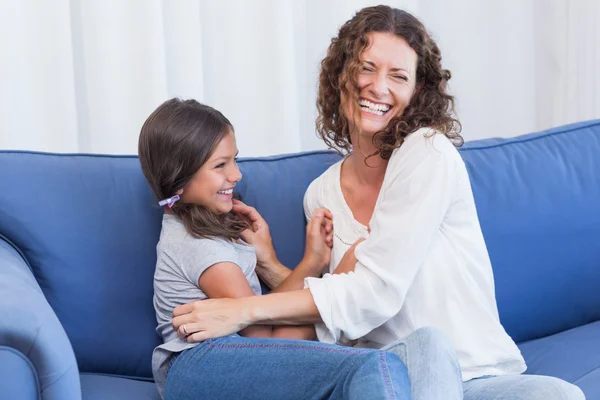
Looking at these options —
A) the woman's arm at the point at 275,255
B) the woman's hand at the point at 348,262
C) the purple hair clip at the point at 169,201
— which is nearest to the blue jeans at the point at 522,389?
the woman's hand at the point at 348,262

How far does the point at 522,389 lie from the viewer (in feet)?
4.58

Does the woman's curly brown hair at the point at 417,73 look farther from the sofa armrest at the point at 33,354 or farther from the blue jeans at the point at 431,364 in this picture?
the sofa armrest at the point at 33,354

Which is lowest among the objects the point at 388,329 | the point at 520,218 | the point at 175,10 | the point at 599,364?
the point at 599,364

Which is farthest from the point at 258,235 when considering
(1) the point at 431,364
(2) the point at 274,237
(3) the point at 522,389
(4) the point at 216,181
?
(3) the point at 522,389

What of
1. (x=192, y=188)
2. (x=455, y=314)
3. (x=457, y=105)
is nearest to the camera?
(x=455, y=314)

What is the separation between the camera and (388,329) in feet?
5.31

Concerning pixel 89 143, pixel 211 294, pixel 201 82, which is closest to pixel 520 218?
pixel 211 294

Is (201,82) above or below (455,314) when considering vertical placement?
above

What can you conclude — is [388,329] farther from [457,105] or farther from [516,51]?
[516,51]

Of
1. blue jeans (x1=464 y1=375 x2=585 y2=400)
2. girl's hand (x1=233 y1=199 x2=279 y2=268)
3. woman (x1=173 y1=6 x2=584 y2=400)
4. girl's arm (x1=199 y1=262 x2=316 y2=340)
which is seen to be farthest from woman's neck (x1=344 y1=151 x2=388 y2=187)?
blue jeans (x1=464 y1=375 x2=585 y2=400)

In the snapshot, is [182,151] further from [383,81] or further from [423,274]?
[423,274]

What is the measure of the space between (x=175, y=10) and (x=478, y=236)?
3.60ft

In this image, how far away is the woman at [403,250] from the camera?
5.01 ft

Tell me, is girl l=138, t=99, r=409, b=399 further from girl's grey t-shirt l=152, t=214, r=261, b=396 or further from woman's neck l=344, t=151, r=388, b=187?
woman's neck l=344, t=151, r=388, b=187
